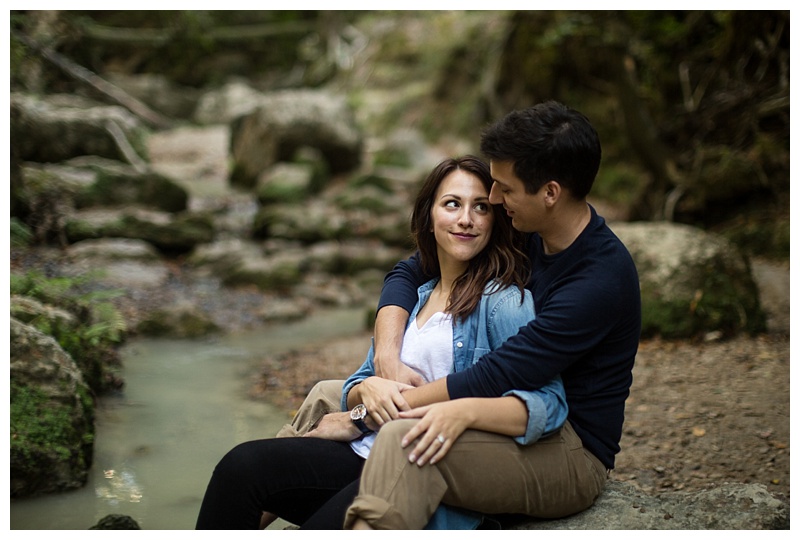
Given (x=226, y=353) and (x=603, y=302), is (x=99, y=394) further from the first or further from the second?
(x=603, y=302)

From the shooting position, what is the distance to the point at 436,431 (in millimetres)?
2084

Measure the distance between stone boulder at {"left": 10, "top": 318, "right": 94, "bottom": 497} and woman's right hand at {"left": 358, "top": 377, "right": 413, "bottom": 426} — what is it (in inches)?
79.9

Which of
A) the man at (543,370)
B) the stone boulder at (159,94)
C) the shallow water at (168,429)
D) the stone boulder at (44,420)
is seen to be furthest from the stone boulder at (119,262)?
the stone boulder at (159,94)

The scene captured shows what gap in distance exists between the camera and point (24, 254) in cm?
784

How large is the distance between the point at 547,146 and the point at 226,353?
4.93m

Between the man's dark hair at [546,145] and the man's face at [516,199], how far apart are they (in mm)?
19

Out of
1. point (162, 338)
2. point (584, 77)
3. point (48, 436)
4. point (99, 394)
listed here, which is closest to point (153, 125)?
point (584, 77)

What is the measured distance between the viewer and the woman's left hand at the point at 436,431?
2066 millimetres

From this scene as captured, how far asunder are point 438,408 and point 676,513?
2.94ft

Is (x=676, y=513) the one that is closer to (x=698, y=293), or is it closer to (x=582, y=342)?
(x=582, y=342)

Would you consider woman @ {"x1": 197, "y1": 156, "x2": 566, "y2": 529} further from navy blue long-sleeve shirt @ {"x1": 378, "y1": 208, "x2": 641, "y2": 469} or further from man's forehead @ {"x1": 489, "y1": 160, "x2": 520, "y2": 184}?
man's forehead @ {"x1": 489, "y1": 160, "x2": 520, "y2": 184}

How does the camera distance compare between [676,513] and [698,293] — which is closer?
[676,513]

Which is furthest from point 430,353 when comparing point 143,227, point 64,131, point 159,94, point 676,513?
point 159,94

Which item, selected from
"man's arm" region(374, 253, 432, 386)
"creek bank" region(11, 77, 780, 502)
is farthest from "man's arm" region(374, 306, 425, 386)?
"creek bank" region(11, 77, 780, 502)
